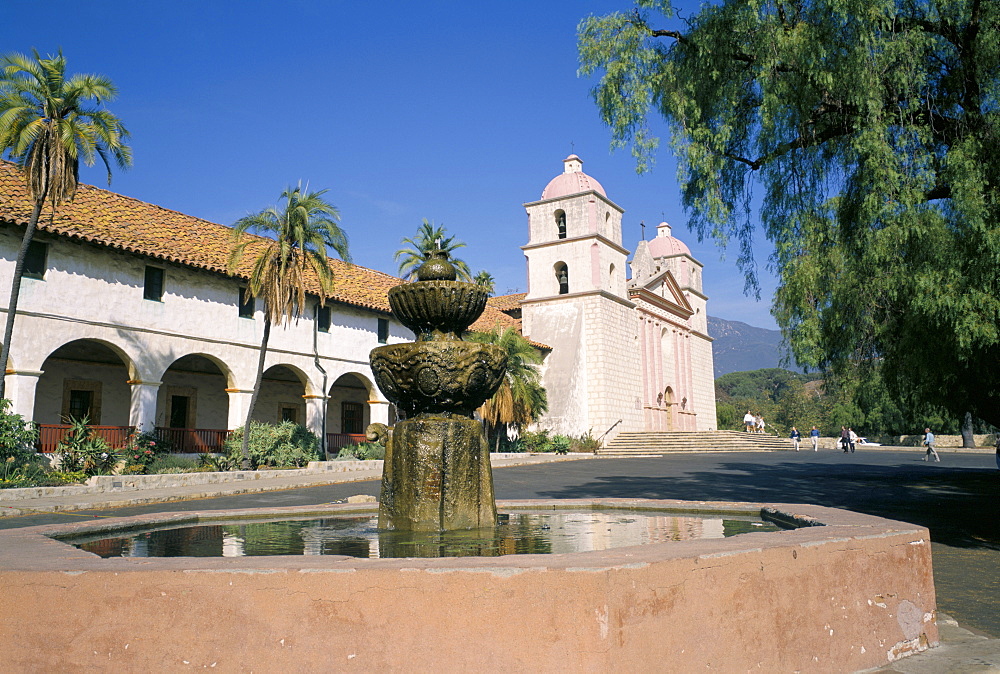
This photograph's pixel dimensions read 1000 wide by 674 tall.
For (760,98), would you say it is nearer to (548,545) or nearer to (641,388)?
(548,545)

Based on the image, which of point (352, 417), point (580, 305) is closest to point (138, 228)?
point (352, 417)

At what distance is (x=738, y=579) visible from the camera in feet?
10.7

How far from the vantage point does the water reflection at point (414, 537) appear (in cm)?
446

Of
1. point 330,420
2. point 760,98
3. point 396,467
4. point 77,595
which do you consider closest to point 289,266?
point 330,420

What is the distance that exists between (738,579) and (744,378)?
15029cm

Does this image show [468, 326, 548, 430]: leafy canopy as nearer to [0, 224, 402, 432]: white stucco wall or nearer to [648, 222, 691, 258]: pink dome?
[0, 224, 402, 432]: white stucco wall

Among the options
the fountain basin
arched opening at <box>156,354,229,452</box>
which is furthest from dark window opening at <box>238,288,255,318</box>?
the fountain basin

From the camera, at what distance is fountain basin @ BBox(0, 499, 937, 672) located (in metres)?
2.83

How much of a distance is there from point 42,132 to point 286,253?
626 cm

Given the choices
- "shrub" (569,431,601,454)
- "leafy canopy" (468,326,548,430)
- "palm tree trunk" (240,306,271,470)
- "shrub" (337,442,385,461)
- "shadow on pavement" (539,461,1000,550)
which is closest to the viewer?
"shadow on pavement" (539,461,1000,550)

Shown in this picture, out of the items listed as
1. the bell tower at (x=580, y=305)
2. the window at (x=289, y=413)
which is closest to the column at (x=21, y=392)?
the window at (x=289, y=413)

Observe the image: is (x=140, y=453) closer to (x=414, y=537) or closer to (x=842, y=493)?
(x=414, y=537)

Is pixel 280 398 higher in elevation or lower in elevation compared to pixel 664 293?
lower

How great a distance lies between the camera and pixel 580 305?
3438 cm
